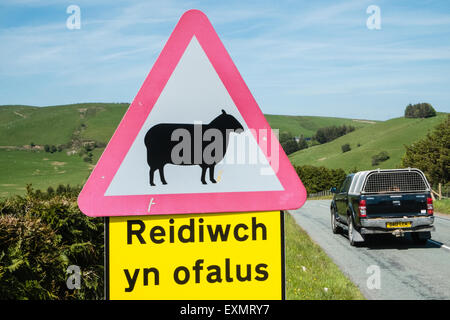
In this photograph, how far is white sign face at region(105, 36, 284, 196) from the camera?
7.25ft

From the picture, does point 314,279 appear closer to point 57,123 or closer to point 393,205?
point 393,205

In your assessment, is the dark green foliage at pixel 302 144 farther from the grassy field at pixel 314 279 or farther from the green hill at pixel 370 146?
the grassy field at pixel 314 279

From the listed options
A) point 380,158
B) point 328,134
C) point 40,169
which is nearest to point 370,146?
point 380,158

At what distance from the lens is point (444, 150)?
53438 mm

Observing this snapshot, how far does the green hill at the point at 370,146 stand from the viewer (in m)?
112

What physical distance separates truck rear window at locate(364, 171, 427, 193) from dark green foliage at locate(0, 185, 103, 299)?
9.34m

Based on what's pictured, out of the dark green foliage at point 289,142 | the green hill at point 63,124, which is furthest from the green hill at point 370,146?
the green hill at point 63,124

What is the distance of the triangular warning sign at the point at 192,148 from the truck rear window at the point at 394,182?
1154cm

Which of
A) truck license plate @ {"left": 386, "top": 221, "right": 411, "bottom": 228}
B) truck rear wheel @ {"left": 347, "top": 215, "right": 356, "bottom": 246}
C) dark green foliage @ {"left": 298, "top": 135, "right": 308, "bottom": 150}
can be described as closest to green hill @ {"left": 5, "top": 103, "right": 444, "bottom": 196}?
dark green foliage @ {"left": 298, "top": 135, "right": 308, "bottom": 150}

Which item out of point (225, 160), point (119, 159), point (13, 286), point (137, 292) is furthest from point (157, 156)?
point (13, 286)

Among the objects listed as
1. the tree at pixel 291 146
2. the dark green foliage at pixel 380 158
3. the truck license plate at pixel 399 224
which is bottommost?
the truck license plate at pixel 399 224

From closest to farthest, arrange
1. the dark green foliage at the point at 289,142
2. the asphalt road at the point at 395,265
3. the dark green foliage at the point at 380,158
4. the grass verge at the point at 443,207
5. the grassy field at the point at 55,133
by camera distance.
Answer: the asphalt road at the point at 395,265 < the grass verge at the point at 443,207 < the grassy field at the point at 55,133 < the dark green foliage at the point at 380,158 < the dark green foliage at the point at 289,142

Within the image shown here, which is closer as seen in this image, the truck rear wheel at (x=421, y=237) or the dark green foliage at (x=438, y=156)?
the truck rear wheel at (x=421, y=237)
